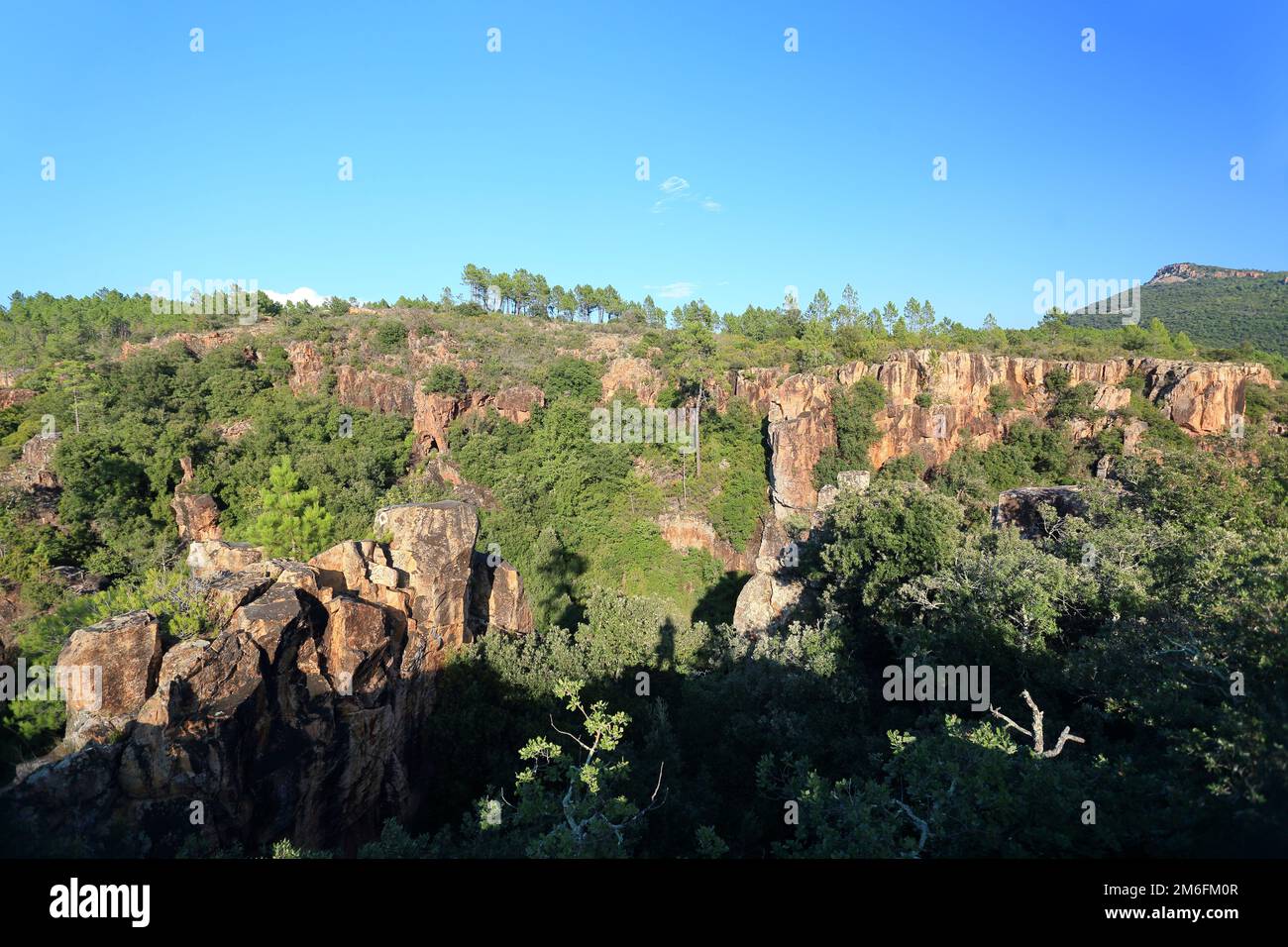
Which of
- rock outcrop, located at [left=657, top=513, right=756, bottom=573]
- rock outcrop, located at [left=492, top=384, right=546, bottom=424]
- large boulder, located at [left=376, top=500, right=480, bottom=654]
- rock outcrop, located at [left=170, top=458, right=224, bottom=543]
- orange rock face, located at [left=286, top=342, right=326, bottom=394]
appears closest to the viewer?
large boulder, located at [left=376, top=500, right=480, bottom=654]

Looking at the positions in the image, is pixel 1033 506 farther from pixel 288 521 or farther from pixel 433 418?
pixel 433 418

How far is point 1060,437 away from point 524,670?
3763 centimetres

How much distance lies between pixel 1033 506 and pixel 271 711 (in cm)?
2673

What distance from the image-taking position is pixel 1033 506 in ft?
80.1

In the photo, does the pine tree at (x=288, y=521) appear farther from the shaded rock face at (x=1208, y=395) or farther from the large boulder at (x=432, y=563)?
the shaded rock face at (x=1208, y=395)

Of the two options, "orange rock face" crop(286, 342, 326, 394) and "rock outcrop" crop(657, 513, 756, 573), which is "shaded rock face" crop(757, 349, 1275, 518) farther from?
"orange rock face" crop(286, 342, 326, 394)

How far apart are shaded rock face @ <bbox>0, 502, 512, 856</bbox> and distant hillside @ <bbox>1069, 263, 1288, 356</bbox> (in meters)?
75.2

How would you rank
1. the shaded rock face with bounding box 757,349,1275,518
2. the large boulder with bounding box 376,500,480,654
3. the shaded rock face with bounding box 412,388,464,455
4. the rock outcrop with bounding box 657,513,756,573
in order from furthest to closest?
the shaded rock face with bounding box 412,388,464,455
the shaded rock face with bounding box 757,349,1275,518
the rock outcrop with bounding box 657,513,756,573
the large boulder with bounding box 376,500,480,654

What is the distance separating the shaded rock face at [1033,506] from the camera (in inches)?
902

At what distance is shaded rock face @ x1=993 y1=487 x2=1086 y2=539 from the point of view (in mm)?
22919

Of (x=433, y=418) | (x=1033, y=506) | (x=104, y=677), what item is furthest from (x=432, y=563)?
(x=433, y=418)

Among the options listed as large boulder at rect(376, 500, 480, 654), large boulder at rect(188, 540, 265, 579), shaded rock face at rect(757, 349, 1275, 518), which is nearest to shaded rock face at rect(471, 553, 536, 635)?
large boulder at rect(376, 500, 480, 654)

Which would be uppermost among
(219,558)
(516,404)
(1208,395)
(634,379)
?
(634,379)

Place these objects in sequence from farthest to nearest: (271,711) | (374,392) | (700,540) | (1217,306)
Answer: (1217,306)
(374,392)
(700,540)
(271,711)
